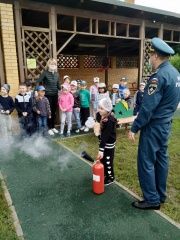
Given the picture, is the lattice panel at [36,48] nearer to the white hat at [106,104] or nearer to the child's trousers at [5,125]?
the child's trousers at [5,125]

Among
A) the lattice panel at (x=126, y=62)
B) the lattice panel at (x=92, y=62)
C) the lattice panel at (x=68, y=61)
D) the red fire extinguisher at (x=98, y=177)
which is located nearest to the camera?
the red fire extinguisher at (x=98, y=177)

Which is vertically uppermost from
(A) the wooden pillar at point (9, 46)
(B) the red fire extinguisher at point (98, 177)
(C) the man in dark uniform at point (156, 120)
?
(A) the wooden pillar at point (9, 46)

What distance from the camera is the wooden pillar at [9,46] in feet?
17.2

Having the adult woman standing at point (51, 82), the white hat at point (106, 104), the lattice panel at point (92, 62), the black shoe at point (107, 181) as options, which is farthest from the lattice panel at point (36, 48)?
the lattice panel at point (92, 62)

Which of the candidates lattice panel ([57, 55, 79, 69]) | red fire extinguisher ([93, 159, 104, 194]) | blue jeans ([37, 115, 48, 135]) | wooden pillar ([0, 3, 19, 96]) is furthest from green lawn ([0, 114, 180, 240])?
lattice panel ([57, 55, 79, 69])

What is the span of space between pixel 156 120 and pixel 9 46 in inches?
181

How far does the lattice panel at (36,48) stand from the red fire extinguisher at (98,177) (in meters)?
3.99

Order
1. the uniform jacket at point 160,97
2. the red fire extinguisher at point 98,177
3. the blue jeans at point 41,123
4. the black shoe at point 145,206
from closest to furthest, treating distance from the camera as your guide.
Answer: the uniform jacket at point 160,97 → the black shoe at point 145,206 → the red fire extinguisher at point 98,177 → the blue jeans at point 41,123

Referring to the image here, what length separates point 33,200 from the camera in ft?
9.12

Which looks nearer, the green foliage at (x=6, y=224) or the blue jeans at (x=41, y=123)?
the green foliage at (x=6, y=224)

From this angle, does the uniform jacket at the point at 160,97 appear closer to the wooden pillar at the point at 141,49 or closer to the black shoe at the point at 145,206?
the black shoe at the point at 145,206

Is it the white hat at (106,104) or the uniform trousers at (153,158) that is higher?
the white hat at (106,104)

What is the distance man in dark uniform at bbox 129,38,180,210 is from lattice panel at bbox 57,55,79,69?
1126 cm

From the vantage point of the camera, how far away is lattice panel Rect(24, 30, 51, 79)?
585cm
